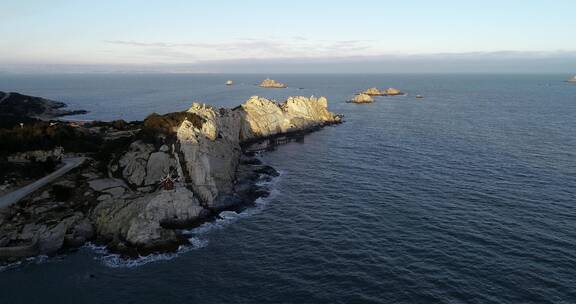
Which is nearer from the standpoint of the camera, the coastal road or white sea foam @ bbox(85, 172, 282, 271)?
white sea foam @ bbox(85, 172, 282, 271)

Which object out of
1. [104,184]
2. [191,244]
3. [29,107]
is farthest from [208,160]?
[29,107]

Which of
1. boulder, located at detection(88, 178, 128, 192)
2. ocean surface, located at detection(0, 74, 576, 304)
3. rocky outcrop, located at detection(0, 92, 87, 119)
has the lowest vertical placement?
ocean surface, located at detection(0, 74, 576, 304)

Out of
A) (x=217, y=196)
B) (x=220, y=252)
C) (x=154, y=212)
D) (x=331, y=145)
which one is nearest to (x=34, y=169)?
(x=154, y=212)

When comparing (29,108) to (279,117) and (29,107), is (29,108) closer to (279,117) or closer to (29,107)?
(29,107)

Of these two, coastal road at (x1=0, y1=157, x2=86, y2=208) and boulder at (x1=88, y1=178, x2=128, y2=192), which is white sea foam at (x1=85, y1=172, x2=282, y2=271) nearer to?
boulder at (x1=88, y1=178, x2=128, y2=192)

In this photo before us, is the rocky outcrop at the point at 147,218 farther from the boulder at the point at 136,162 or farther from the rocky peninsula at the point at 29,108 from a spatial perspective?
the rocky peninsula at the point at 29,108

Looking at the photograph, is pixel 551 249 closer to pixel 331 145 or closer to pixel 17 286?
pixel 17 286

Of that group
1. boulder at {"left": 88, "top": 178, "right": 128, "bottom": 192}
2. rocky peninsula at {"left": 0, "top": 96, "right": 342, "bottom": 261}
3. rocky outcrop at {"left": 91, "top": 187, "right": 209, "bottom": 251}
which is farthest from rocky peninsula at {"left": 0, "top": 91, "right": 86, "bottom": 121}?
rocky outcrop at {"left": 91, "top": 187, "right": 209, "bottom": 251}

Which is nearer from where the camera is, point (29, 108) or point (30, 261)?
point (30, 261)
